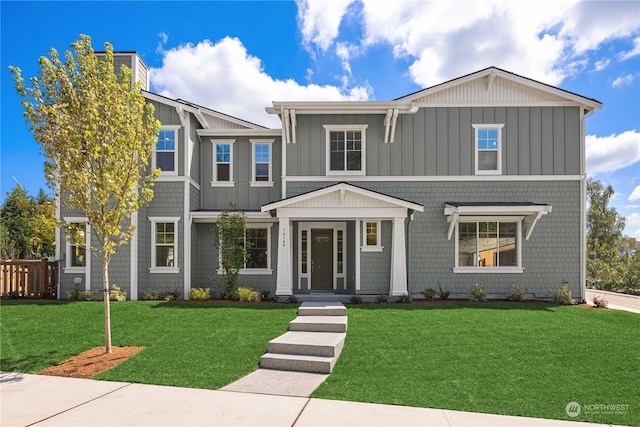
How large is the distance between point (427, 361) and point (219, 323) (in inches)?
196

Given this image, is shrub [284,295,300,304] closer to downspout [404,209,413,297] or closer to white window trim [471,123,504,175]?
downspout [404,209,413,297]

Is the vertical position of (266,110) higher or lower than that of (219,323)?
higher

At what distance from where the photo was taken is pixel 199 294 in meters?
13.2

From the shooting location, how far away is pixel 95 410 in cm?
514

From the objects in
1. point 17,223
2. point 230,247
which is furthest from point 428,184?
point 17,223

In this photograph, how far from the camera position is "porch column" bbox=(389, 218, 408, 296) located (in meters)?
12.9

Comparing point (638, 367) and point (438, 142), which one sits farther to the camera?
point (438, 142)

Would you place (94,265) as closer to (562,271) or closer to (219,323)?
(219,323)

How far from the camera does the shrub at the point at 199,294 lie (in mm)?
13148

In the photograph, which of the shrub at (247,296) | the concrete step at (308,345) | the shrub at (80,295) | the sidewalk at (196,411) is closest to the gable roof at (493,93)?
the shrub at (247,296)

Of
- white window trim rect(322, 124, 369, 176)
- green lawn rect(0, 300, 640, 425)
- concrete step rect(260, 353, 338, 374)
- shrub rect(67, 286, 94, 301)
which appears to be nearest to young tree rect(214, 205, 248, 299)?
green lawn rect(0, 300, 640, 425)

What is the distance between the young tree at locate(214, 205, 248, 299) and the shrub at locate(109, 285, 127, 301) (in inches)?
121

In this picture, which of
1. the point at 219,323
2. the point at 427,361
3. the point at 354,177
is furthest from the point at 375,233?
the point at 427,361

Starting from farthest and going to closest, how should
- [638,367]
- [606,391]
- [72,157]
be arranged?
[72,157], [638,367], [606,391]
